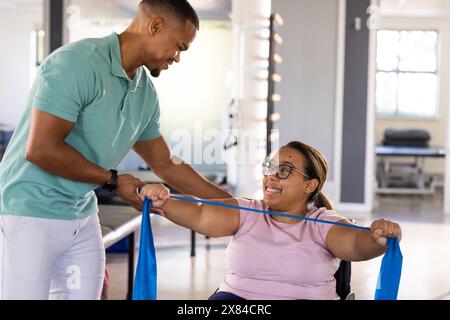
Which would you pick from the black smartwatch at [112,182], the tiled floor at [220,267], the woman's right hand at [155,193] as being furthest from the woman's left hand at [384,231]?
the tiled floor at [220,267]

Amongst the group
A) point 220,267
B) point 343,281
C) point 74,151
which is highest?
point 74,151

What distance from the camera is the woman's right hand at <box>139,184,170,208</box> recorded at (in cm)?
191

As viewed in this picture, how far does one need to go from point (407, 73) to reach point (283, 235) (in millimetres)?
8812

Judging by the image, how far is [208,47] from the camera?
837 centimetres

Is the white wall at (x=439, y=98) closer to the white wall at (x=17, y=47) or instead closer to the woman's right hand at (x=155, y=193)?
the white wall at (x=17, y=47)

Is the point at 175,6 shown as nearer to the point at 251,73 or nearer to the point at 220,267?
the point at 220,267

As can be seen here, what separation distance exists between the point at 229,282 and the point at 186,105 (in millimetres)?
6296

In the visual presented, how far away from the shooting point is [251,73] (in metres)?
5.45

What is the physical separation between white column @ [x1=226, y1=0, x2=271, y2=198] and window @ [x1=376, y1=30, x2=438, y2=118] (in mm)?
5241

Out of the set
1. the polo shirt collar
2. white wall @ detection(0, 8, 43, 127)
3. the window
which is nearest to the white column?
the polo shirt collar

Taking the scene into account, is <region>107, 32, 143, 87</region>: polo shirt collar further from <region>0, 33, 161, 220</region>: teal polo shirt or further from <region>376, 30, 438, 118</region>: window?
<region>376, 30, 438, 118</region>: window

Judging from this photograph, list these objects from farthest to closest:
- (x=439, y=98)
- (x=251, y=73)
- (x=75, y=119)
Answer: (x=439, y=98)
(x=251, y=73)
(x=75, y=119)

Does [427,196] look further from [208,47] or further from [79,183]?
[79,183]

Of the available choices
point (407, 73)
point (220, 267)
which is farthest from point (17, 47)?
point (220, 267)
